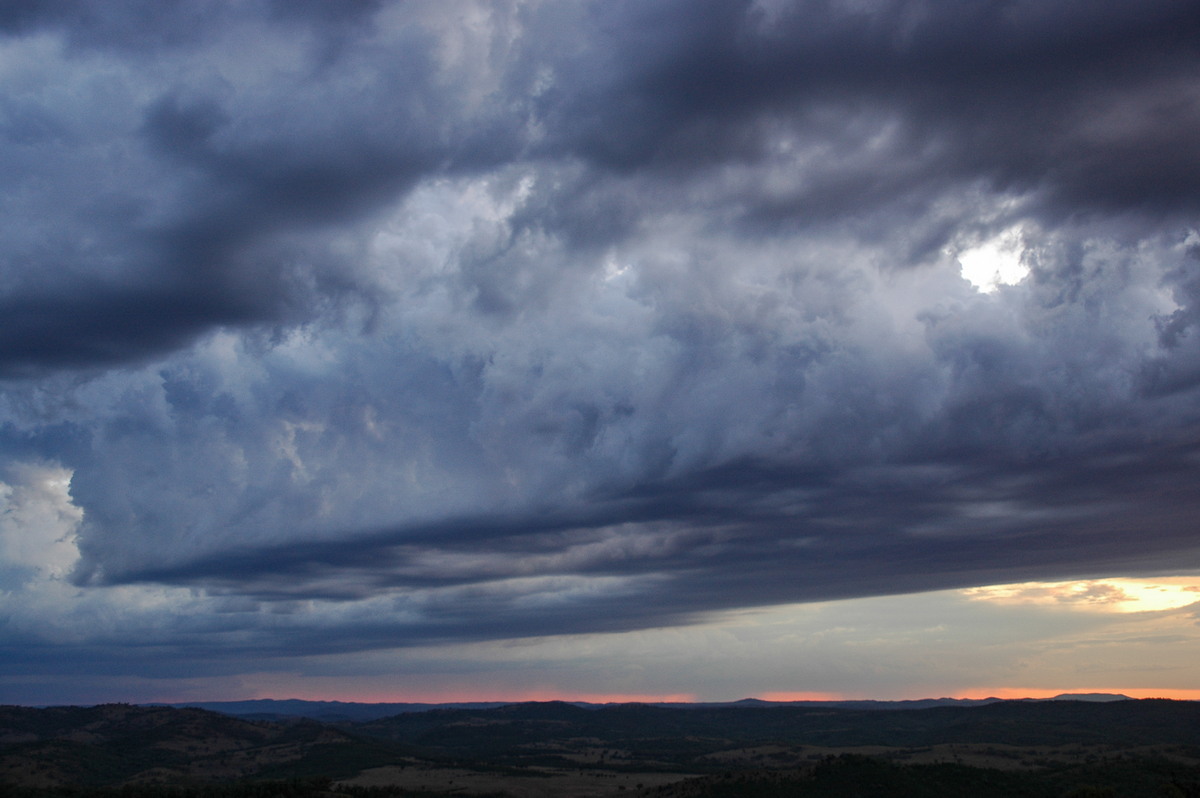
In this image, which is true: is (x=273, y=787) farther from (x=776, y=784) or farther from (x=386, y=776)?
(x=386, y=776)

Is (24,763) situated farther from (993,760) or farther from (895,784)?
(993,760)

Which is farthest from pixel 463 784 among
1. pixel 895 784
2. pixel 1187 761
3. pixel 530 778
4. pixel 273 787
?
pixel 1187 761

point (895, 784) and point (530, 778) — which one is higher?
point (895, 784)

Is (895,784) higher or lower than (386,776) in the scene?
higher

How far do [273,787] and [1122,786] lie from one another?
352 feet

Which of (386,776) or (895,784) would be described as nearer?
(895,784)

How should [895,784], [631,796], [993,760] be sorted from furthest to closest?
[993,760]
[631,796]
[895,784]

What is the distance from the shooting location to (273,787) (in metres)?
121

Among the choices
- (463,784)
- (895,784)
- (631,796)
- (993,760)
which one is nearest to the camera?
(895,784)

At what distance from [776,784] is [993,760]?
93.6 meters

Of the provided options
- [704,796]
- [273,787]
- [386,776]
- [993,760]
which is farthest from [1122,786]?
[386,776]

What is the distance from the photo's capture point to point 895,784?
114 m

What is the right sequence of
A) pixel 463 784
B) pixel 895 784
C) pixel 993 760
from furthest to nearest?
1. pixel 993 760
2. pixel 463 784
3. pixel 895 784

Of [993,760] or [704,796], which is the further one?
[993,760]
